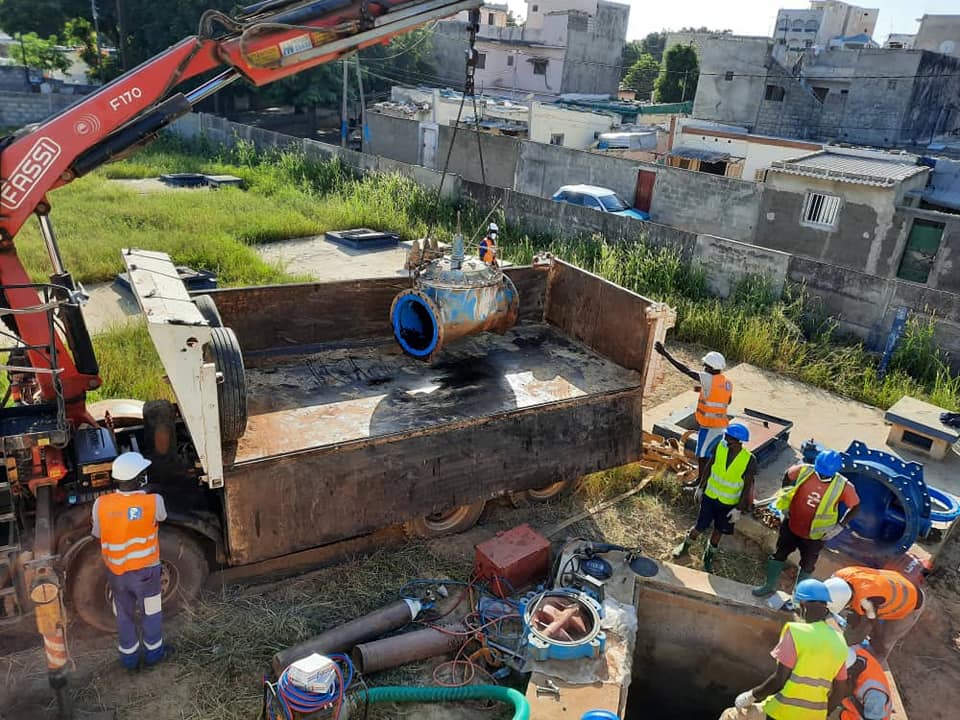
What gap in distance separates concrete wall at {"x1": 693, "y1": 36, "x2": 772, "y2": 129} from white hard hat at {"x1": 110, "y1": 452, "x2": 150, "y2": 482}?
29859mm

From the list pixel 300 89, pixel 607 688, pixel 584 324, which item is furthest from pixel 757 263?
pixel 300 89

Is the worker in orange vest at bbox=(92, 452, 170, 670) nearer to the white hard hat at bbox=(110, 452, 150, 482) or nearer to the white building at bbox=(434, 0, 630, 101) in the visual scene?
the white hard hat at bbox=(110, 452, 150, 482)

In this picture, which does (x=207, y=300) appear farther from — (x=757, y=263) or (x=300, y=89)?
(x=300, y=89)

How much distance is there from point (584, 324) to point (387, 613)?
12.0 feet

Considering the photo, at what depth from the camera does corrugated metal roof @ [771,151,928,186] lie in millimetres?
15703

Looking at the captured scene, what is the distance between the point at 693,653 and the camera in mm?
5316

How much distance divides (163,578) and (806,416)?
289 inches

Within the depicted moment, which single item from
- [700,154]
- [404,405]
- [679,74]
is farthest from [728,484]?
[679,74]

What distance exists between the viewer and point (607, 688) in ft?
14.1

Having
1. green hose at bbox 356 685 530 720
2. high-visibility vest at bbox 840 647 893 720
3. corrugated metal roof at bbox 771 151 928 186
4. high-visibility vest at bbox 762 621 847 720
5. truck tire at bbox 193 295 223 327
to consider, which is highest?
corrugated metal roof at bbox 771 151 928 186

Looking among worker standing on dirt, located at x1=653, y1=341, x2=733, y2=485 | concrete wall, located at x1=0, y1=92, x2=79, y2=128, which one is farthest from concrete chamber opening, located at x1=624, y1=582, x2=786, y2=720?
concrete wall, located at x1=0, y1=92, x2=79, y2=128

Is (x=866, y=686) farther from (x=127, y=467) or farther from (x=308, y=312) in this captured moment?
(x=308, y=312)

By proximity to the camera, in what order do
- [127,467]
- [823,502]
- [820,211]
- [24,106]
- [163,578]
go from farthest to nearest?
[24,106] < [820,211] < [823,502] < [163,578] < [127,467]

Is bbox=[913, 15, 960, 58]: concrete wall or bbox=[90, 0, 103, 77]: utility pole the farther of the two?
bbox=[913, 15, 960, 58]: concrete wall
